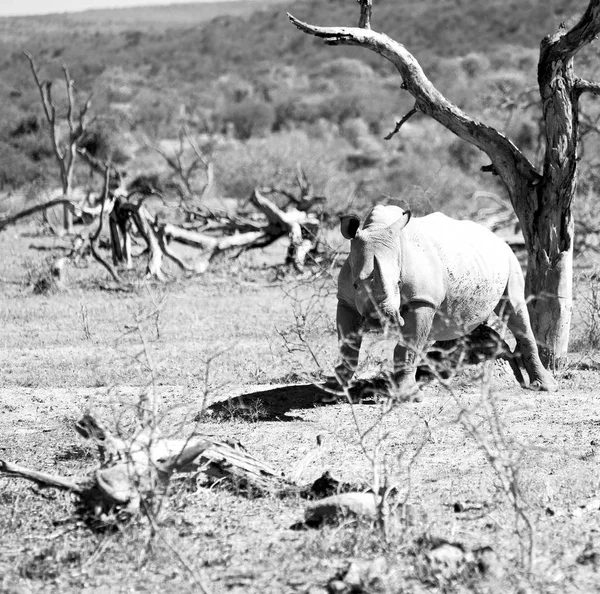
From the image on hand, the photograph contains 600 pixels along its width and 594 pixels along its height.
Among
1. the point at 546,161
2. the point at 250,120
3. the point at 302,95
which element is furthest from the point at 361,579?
the point at 302,95

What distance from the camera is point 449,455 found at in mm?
6594

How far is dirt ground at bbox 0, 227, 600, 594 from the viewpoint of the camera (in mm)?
4605

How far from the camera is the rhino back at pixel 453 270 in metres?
8.04

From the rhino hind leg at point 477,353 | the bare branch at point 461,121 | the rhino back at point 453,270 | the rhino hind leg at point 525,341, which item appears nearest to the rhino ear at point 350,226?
the rhino back at point 453,270

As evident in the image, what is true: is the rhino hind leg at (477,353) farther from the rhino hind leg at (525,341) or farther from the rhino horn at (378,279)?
the rhino horn at (378,279)

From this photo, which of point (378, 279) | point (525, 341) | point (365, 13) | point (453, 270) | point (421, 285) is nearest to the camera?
point (378, 279)

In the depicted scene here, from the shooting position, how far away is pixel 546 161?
9258 millimetres

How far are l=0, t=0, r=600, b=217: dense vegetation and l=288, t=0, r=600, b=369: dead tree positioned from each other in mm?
4182

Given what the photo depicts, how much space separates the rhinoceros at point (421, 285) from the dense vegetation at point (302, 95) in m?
4.91

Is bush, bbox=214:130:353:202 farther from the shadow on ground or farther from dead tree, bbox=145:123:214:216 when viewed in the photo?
the shadow on ground

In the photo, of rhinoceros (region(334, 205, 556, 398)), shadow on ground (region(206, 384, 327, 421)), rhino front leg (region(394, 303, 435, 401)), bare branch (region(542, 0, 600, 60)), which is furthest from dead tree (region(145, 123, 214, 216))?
rhino front leg (region(394, 303, 435, 401))

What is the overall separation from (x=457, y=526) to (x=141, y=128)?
3259cm

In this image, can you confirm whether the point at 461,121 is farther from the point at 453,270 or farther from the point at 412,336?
the point at 412,336

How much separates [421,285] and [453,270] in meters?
0.48
